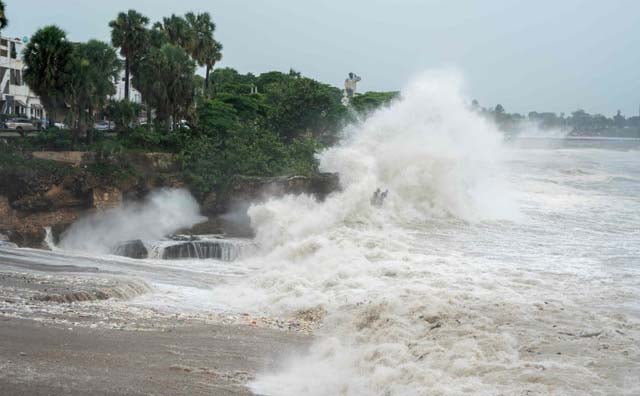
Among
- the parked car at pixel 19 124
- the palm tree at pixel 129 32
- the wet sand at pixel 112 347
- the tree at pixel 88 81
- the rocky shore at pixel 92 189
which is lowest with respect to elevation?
the wet sand at pixel 112 347

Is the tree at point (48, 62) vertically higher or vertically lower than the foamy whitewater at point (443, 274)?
higher

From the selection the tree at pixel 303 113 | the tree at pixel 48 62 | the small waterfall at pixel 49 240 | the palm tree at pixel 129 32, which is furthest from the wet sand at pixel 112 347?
the tree at pixel 303 113

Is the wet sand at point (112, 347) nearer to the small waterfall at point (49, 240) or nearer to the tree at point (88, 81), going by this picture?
the small waterfall at point (49, 240)

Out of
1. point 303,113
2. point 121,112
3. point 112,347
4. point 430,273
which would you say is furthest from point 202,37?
point 112,347

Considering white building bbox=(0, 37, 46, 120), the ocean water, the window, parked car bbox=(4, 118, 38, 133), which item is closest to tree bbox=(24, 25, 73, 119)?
the ocean water

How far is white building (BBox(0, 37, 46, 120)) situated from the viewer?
190 ft

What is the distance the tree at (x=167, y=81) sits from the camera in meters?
37.6

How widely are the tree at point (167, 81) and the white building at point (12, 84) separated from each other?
2175cm

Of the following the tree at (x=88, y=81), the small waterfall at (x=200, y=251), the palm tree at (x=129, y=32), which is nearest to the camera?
the small waterfall at (x=200, y=251)

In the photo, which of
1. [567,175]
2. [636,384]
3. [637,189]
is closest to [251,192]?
[636,384]

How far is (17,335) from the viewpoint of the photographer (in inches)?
476

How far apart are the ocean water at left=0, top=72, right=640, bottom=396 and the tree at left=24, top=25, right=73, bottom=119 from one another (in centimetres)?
765

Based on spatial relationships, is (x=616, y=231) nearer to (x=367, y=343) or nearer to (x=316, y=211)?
(x=316, y=211)

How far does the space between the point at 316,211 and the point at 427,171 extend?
7.66 metres
